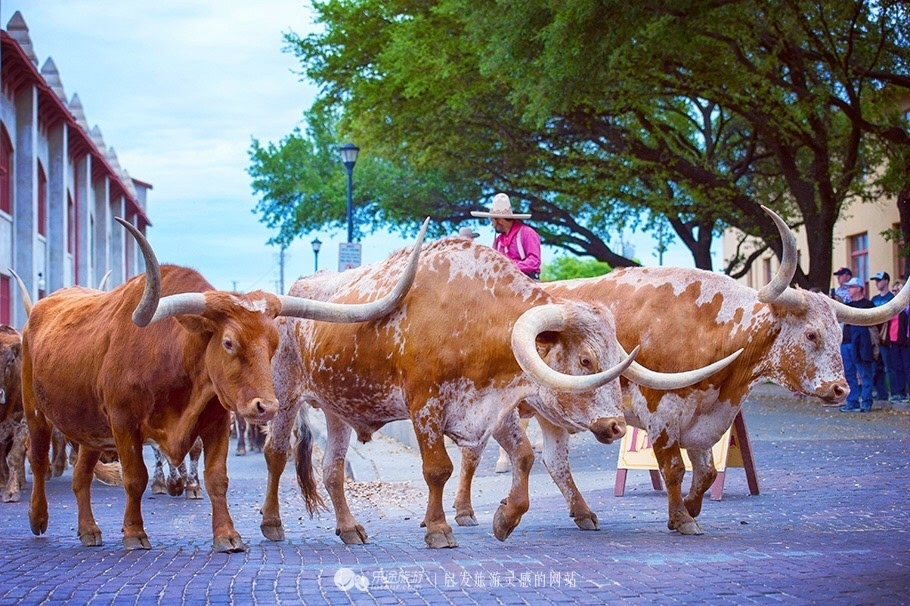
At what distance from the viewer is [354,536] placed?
877 cm

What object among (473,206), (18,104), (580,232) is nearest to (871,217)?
(580,232)

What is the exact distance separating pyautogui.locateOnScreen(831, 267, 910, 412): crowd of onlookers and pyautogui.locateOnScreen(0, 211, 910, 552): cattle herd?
400 inches

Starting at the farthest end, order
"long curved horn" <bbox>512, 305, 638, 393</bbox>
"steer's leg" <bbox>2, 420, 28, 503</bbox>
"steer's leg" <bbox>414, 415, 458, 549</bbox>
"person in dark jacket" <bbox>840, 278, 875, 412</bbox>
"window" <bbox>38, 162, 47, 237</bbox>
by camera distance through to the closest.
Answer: "window" <bbox>38, 162, 47, 237</bbox>
"person in dark jacket" <bbox>840, 278, 875, 412</bbox>
"steer's leg" <bbox>2, 420, 28, 503</bbox>
"steer's leg" <bbox>414, 415, 458, 549</bbox>
"long curved horn" <bbox>512, 305, 638, 393</bbox>

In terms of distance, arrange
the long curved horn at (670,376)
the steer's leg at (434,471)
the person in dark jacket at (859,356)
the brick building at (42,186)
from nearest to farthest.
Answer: the steer's leg at (434,471)
the long curved horn at (670,376)
the person in dark jacket at (859,356)
the brick building at (42,186)

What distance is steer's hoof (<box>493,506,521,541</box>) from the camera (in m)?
8.26

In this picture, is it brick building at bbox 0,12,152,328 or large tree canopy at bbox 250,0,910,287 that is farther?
brick building at bbox 0,12,152,328

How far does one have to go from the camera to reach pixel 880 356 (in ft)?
67.8

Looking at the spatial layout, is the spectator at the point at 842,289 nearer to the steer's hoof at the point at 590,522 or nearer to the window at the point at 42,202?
the steer's hoof at the point at 590,522

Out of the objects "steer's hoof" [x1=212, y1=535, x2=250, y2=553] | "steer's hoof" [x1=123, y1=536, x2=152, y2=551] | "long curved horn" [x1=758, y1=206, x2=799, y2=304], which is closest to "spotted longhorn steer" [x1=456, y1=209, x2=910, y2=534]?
"long curved horn" [x1=758, y1=206, x2=799, y2=304]

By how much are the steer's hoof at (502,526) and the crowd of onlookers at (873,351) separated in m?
12.2

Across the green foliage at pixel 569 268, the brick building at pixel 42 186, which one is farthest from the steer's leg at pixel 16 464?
the green foliage at pixel 569 268

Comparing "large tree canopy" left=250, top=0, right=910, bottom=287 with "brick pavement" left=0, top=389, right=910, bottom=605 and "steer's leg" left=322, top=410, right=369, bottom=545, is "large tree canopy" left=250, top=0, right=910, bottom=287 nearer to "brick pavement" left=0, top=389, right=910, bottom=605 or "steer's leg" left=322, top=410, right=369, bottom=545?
"brick pavement" left=0, top=389, right=910, bottom=605

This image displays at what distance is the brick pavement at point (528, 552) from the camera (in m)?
6.25

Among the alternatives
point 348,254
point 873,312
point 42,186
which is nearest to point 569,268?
point 42,186
